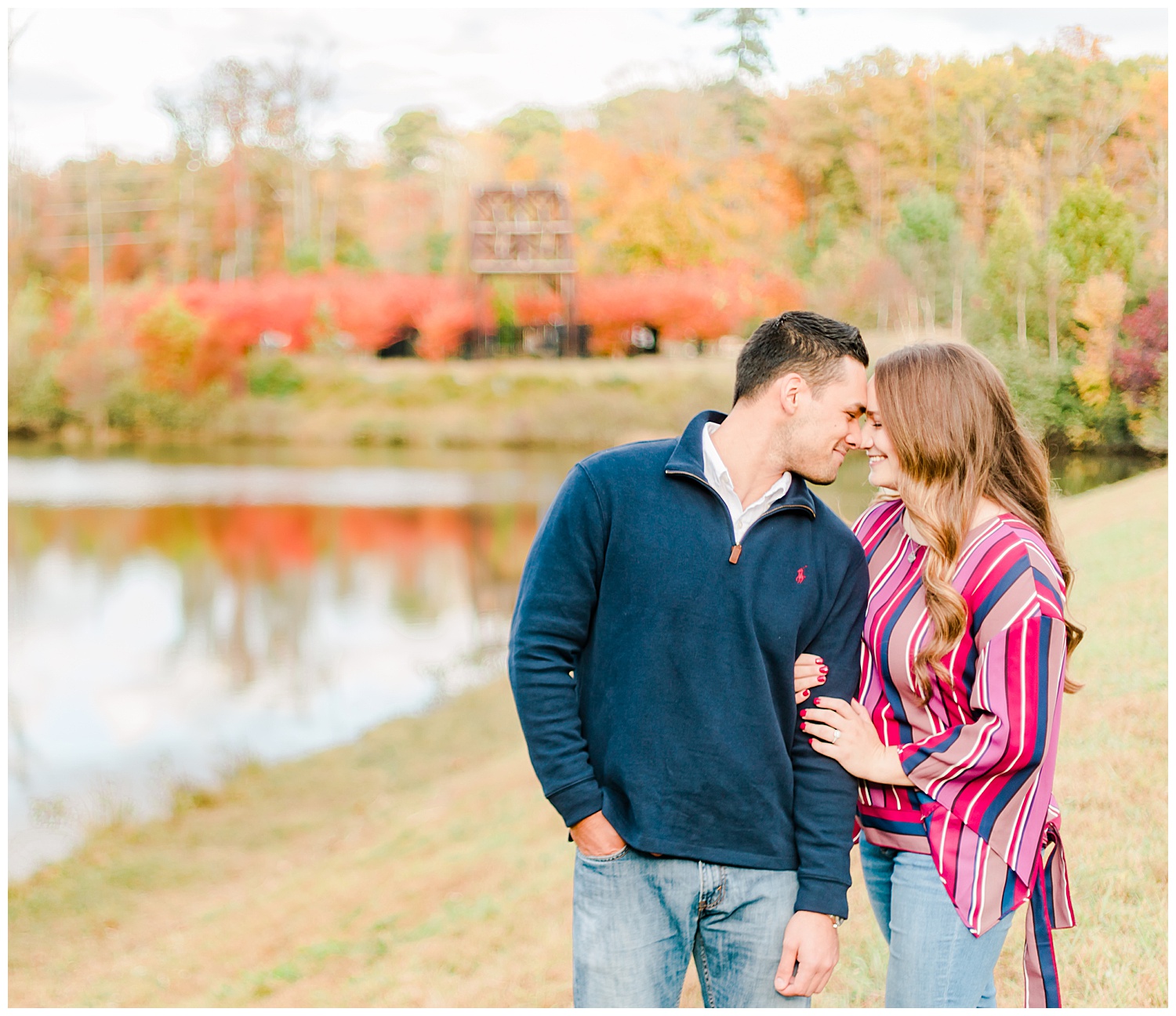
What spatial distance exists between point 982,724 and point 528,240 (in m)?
12.2

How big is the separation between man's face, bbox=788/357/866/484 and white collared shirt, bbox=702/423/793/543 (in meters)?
0.04

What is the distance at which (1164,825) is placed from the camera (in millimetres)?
2689

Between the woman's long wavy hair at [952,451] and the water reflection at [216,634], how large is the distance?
6.02m

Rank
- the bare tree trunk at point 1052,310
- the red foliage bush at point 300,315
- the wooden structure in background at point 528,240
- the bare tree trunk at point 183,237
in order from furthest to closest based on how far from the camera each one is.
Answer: the bare tree trunk at point 183,237
the red foliage bush at point 300,315
the wooden structure in background at point 528,240
the bare tree trunk at point 1052,310

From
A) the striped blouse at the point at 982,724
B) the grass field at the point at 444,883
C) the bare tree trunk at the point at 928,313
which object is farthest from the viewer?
the bare tree trunk at the point at 928,313

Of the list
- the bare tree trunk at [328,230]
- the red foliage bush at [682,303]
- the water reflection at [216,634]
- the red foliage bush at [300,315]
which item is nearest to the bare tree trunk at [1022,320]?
the red foliage bush at [682,303]

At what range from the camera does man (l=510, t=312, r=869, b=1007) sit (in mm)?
1470

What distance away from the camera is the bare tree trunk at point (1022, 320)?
13.4ft

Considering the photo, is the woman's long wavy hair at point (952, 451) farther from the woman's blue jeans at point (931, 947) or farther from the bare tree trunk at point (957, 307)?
the bare tree trunk at point (957, 307)

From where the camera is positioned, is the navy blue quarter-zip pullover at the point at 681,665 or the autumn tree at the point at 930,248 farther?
the autumn tree at the point at 930,248

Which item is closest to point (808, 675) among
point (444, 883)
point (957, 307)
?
point (444, 883)

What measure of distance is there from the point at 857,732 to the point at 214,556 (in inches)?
575

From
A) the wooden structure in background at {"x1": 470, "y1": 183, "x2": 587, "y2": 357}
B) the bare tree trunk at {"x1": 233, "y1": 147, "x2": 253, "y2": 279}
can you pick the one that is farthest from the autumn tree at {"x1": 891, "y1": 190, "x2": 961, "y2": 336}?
the bare tree trunk at {"x1": 233, "y1": 147, "x2": 253, "y2": 279}

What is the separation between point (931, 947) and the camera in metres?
1.47
